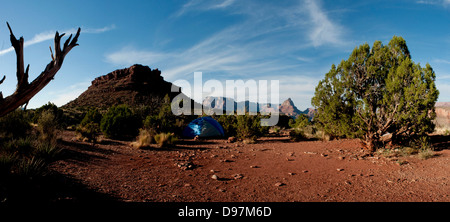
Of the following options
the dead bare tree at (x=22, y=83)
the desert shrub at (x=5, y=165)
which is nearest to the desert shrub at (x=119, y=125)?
the desert shrub at (x=5, y=165)

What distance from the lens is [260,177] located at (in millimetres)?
6145

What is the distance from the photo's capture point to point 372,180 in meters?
5.67

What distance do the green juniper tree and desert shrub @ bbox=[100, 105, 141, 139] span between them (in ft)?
38.1

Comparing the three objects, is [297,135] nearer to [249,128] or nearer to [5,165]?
[249,128]

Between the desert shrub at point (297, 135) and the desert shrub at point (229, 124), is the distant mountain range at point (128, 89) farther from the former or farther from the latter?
the desert shrub at point (297, 135)

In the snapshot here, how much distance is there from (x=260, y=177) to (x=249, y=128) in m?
8.20

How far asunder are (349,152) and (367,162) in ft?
6.27

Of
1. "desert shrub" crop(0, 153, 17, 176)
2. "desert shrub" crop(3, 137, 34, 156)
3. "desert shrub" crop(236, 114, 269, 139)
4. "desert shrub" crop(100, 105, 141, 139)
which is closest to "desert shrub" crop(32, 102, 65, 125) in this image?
"desert shrub" crop(100, 105, 141, 139)

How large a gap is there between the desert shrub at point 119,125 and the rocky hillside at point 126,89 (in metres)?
29.1
